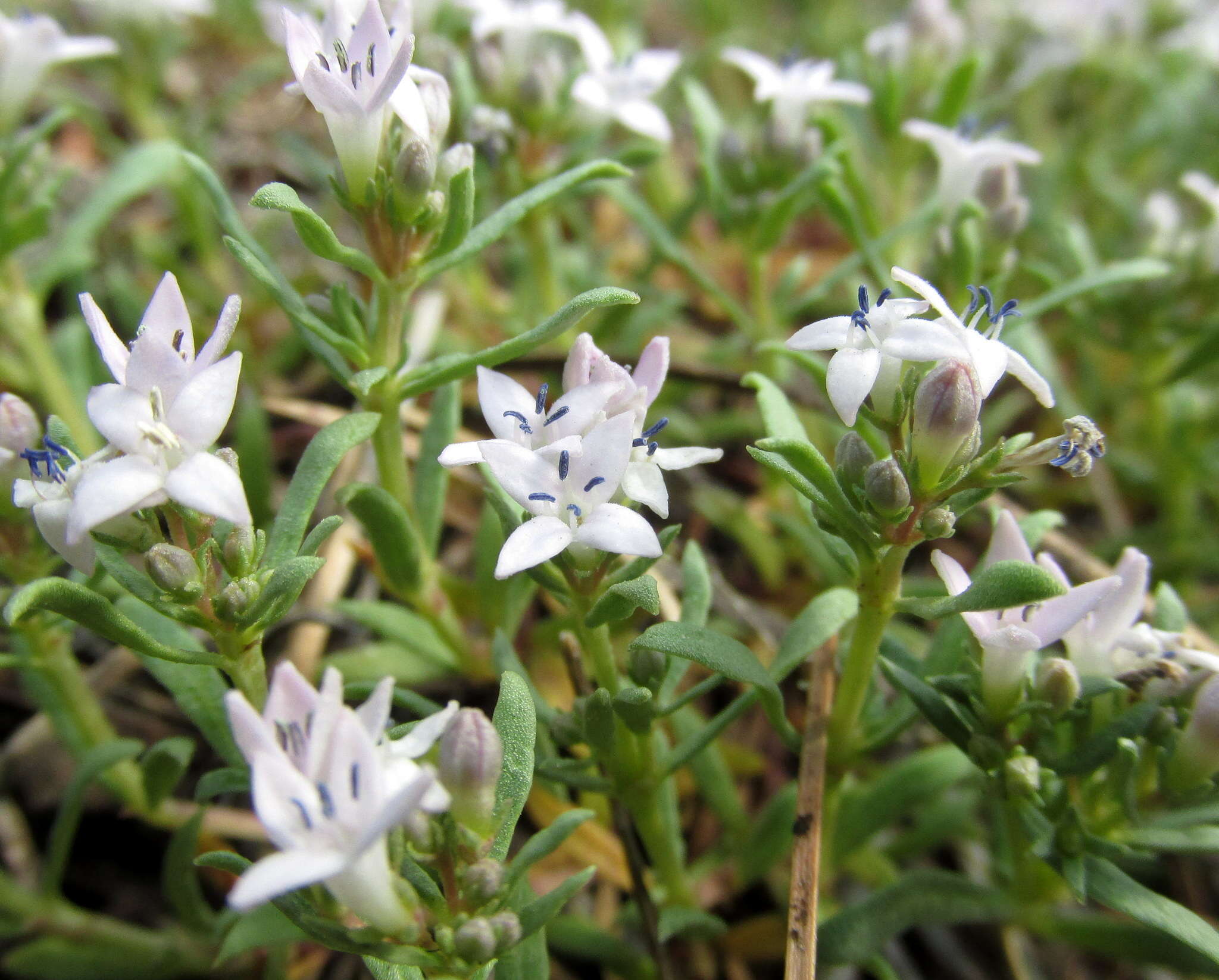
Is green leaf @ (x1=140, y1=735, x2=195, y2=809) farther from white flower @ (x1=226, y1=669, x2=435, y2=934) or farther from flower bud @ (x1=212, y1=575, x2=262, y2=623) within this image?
white flower @ (x1=226, y1=669, x2=435, y2=934)

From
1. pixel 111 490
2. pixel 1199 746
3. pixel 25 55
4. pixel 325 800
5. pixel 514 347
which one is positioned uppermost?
pixel 25 55

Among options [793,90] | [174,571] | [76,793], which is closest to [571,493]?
[174,571]

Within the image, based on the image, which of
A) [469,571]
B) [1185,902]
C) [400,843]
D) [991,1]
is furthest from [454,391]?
[991,1]

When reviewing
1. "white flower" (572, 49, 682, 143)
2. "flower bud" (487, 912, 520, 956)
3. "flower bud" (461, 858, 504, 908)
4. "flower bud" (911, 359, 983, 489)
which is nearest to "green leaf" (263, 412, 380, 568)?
"flower bud" (461, 858, 504, 908)

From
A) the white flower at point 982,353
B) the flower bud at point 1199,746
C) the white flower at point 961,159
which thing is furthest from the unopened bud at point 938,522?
the white flower at point 961,159

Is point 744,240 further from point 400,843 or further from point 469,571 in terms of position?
point 400,843

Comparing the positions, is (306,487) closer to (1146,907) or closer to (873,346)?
(873,346)
